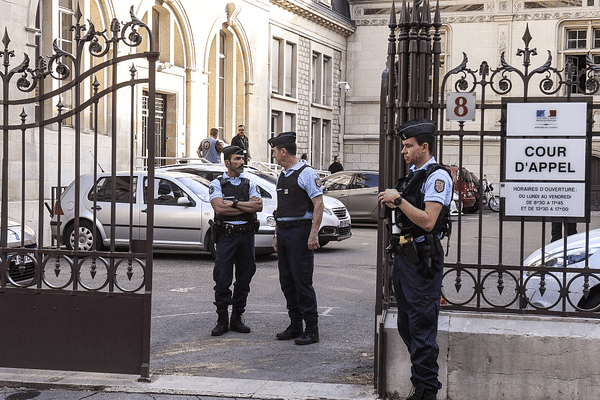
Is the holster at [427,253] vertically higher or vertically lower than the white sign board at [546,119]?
lower

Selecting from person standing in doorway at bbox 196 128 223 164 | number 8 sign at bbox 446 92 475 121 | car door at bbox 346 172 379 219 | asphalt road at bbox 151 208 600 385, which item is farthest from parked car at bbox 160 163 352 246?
number 8 sign at bbox 446 92 475 121

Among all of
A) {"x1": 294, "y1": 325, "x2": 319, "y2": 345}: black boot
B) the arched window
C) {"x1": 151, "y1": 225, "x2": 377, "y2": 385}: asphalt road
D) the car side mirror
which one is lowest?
{"x1": 151, "y1": 225, "x2": 377, "y2": 385}: asphalt road

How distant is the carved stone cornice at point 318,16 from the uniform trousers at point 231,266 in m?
24.5

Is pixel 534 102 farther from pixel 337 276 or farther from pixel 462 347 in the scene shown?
pixel 337 276

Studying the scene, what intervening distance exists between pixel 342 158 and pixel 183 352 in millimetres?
32973

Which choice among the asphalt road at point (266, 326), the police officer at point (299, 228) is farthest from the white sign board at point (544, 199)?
the police officer at point (299, 228)

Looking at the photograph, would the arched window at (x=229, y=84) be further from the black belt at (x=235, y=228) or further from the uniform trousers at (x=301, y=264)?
the uniform trousers at (x=301, y=264)

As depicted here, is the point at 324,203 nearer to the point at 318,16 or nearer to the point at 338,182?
the point at 338,182

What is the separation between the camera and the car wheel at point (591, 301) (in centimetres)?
605

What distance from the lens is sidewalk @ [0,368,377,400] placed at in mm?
5652

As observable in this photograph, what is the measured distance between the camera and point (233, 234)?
7.87 m

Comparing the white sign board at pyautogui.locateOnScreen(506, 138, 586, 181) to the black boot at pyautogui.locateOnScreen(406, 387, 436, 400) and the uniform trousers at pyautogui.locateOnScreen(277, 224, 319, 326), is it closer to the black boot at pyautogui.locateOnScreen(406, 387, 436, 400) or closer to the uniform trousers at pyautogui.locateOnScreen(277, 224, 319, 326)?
the black boot at pyautogui.locateOnScreen(406, 387, 436, 400)

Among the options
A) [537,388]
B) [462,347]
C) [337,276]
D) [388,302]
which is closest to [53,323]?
[388,302]

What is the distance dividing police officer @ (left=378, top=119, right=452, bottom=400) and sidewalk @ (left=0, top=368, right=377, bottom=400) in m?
0.63
